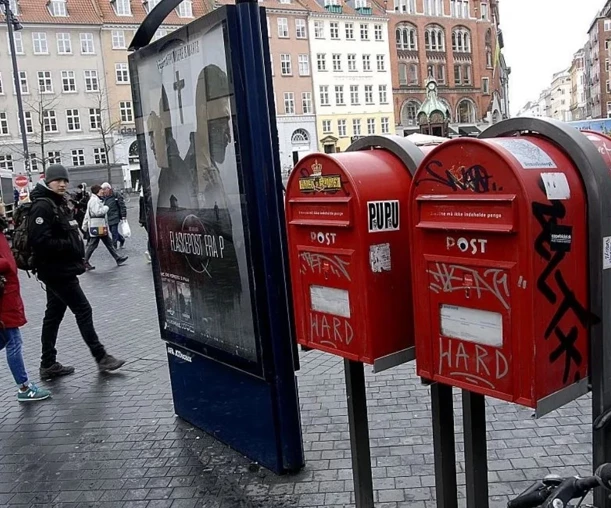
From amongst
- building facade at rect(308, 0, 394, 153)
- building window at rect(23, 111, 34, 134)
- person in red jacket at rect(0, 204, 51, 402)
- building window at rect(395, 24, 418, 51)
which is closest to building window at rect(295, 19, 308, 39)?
building facade at rect(308, 0, 394, 153)

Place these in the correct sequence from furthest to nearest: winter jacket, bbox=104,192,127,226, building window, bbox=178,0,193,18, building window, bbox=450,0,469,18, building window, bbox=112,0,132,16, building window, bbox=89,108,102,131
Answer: building window, bbox=450,0,469,18 < building window, bbox=178,0,193,18 < building window, bbox=112,0,132,16 < building window, bbox=89,108,102,131 < winter jacket, bbox=104,192,127,226

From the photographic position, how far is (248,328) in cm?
400

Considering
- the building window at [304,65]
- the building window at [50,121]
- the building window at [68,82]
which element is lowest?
the building window at [50,121]

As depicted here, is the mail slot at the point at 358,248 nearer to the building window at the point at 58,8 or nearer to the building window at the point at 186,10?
the building window at the point at 58,8

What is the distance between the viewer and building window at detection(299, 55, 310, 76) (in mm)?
64312

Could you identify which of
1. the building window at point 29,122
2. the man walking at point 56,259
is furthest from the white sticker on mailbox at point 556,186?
the building window at point 29,122

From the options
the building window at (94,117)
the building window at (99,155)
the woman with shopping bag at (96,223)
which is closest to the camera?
the woman with shopping bag at (96,223)

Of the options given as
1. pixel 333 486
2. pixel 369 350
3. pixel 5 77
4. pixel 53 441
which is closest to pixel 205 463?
pixel 333 486

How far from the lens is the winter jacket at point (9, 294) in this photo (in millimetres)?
5488

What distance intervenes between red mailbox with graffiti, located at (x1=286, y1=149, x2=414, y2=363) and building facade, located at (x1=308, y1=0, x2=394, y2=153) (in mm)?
62660

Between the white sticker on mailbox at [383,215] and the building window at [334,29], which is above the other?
the building window at [334,29]

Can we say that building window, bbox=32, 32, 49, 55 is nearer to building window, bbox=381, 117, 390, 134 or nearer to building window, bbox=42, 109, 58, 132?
building window, bbox=42, 109, 58, 132

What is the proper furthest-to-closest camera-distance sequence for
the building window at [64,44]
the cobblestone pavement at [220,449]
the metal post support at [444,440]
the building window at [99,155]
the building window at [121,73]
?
1. the building window at [121,73]
2. the building window at [99,155]
3. the building window at [64,44]
4. the cobblestone pavement at [220,449]
5. the metal post support at [444,440]

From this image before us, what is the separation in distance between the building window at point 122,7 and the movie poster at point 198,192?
5798 cm
